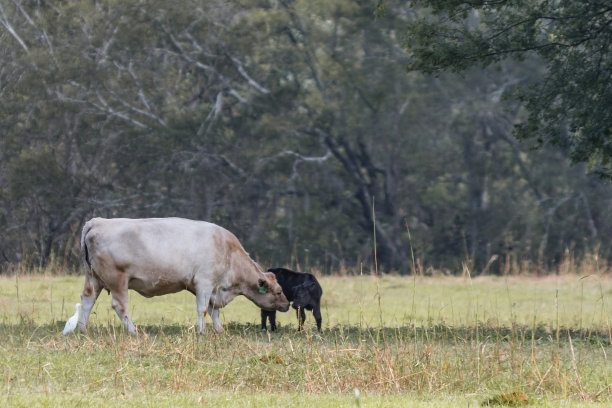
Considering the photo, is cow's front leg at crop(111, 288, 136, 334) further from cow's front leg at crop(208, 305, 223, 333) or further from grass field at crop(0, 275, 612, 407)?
cow's front leg at crop(208, 305, 223, 333)

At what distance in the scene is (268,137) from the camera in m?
32.2

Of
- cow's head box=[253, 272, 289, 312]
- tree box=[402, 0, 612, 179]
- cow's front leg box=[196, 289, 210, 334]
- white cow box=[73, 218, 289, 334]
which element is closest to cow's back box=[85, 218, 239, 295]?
white cow box=[73, 218, 289, 334]

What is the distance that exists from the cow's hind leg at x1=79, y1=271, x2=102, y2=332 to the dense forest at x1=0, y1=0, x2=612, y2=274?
1851 centimetres

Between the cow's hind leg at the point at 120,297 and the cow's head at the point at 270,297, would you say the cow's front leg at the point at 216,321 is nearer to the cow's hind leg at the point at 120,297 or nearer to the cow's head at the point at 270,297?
the cow's head at the point at 270,297

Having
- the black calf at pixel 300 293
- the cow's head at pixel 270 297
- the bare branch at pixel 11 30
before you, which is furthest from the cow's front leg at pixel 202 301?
the bare branch at pixel 11 30

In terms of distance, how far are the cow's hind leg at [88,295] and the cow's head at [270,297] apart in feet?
7.61

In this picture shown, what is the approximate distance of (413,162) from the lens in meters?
34.6

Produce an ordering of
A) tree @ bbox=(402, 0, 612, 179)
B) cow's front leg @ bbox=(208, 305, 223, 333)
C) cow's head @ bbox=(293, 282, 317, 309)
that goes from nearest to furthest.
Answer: cow's front leg @ bbox=(208, 305, 223, 333), cow's head @ bbox=(293, 282, 317, 309), tree @ bbox=(402, 0, 612, 179)

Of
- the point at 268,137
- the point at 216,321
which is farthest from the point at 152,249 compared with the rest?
the point at 268,137

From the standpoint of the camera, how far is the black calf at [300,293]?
44.1ft

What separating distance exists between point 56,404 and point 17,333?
195 inches

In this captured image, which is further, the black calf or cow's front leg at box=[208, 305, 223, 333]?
the black calf

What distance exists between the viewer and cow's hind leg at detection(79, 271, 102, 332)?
1269 centimetres

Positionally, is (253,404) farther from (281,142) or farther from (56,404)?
(281,142)
